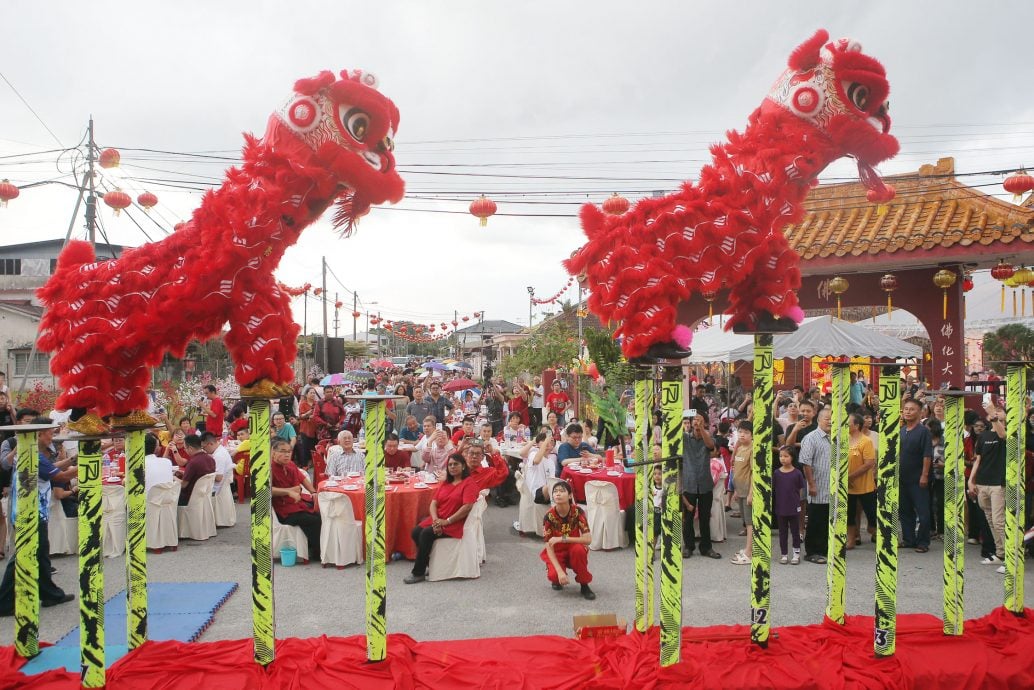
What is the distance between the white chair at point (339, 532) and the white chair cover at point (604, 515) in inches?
83.8

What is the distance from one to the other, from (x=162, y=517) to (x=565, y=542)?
12.7 feet

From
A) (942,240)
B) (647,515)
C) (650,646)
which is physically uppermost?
(942,240)

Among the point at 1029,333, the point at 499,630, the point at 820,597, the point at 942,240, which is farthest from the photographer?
the point at 1029,333

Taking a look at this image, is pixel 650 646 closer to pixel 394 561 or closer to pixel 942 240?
pixel 394 561

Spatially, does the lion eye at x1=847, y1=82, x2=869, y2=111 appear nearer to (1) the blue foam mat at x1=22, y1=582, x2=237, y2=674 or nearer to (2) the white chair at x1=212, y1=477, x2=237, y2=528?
(1) the blue foam mat at x1=22, y1=582, x2=237, y2=674

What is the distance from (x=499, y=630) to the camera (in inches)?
180

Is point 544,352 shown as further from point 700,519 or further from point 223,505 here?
point 700,519

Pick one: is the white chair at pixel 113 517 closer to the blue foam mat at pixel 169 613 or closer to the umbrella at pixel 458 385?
the blue foam mat at pixel 169 613

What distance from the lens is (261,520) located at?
110 inches

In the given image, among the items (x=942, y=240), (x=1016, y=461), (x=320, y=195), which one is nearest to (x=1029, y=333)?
(x=942, y=240)

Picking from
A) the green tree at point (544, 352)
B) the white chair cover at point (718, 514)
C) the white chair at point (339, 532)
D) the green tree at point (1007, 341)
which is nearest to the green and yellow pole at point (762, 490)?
the white chair cover at point (718, 514)

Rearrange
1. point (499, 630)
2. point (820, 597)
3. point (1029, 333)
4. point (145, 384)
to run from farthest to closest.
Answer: point (1029, 333) → point (820, 597) → point (499, 630) → point (145, 384)

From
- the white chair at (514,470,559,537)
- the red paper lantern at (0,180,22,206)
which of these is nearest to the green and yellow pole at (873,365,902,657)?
the white chair at (514,470,559,537)

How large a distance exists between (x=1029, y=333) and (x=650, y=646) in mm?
17280
